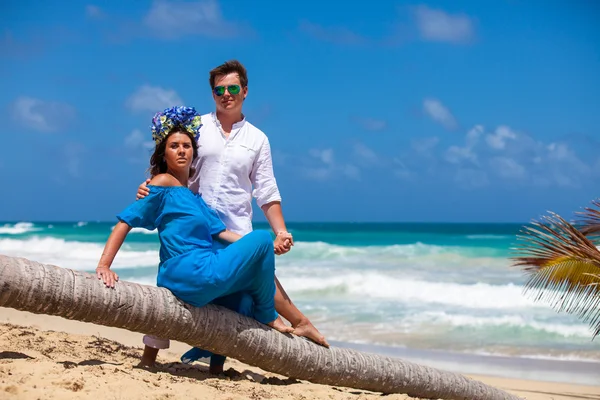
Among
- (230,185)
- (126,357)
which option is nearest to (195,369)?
(126,357)

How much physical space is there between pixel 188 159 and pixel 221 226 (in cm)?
52

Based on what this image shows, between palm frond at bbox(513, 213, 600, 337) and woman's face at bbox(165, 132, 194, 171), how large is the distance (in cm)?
330

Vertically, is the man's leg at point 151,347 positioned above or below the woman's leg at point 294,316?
below

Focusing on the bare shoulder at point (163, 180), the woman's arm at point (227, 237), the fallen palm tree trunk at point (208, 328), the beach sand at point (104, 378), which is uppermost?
the bare shoulder at point (163, 180)

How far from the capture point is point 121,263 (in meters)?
25.9

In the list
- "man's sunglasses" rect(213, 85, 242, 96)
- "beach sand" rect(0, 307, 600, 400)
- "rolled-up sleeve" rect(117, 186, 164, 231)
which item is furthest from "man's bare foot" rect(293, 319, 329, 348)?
"man's sunglasses" rect(213, 85, 242, 96)

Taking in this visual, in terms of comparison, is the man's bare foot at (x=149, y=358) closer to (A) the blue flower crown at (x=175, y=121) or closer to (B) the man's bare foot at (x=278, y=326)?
(B) the man's bare foot at (x=278, y=326)

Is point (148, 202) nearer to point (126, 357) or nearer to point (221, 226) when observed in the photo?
point (221, 226)

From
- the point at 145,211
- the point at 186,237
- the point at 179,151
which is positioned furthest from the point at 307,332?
the point at 179,151

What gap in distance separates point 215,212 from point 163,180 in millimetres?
457

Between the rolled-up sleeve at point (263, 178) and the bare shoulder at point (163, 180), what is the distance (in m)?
0.70

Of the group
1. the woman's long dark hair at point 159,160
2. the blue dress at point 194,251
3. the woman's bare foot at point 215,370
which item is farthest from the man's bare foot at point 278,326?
the woman's long dark hair at point 159,160

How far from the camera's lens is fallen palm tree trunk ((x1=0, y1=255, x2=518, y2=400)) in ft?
13.9

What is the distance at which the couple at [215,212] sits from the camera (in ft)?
15.0
